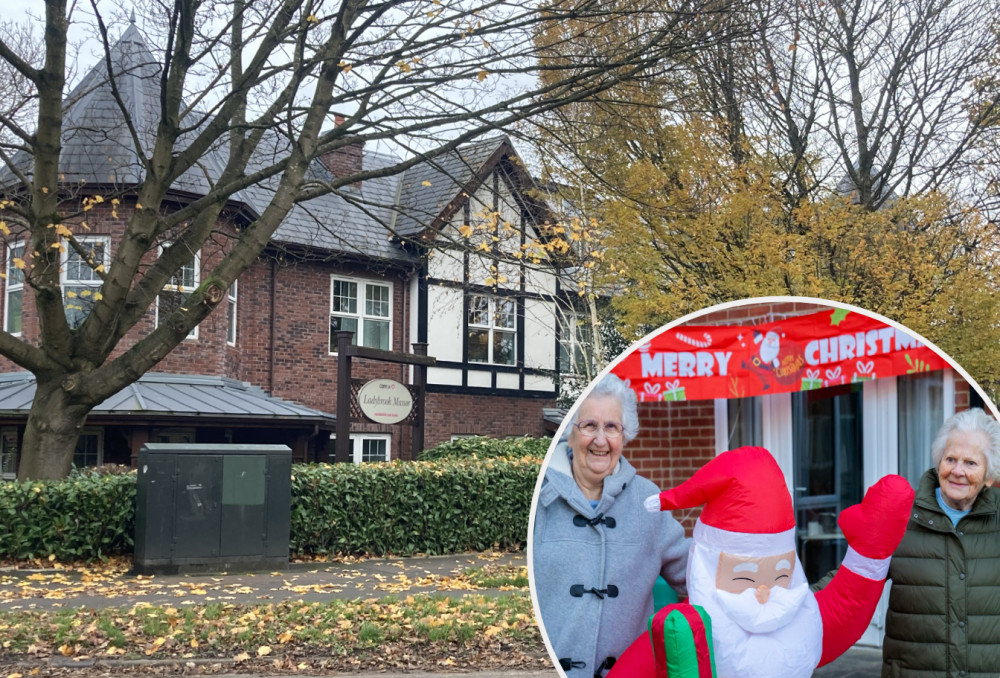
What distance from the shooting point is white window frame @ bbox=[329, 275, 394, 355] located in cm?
2336

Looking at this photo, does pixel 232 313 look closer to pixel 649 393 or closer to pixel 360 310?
pixel 360 310

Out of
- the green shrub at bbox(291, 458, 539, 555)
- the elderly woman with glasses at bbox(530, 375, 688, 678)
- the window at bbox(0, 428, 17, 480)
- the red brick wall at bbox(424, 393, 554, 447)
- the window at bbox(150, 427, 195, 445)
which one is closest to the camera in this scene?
the elderly woman with glasses at bbox(530, 375, 688, 678)

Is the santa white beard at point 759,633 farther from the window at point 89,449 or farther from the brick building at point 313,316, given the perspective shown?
the window at point 89,449

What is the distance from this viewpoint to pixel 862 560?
1.59 metres

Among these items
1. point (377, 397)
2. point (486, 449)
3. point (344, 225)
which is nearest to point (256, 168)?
point (344, 225)

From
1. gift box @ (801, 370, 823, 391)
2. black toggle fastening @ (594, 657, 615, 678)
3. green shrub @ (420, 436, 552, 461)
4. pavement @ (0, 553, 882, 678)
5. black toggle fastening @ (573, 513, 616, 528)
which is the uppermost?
gift box @ (801, 370, 823, 391)

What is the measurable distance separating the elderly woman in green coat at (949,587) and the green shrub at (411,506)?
12.0m

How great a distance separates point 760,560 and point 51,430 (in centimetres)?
1215

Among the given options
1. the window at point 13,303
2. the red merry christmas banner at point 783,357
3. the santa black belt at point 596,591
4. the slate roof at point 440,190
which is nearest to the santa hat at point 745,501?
the red merry christmas banner at point 783,357

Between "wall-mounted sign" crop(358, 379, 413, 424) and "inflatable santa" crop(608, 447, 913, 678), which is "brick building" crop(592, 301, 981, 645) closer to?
"inflatable santa" crop(608, 447, 913, 678)

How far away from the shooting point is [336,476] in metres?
13.8

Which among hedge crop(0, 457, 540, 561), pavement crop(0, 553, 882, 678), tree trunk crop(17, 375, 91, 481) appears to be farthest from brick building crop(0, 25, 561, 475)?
pavement crop(0, 553, 882, 678)

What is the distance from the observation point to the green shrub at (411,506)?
13.5 meters

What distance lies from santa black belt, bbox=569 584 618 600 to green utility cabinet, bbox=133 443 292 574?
1113cm
